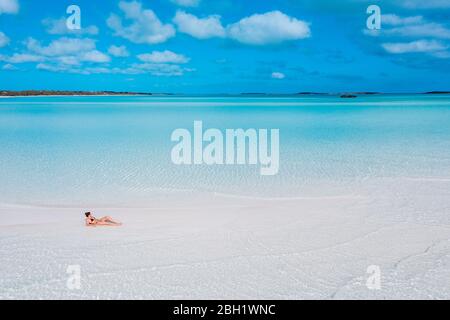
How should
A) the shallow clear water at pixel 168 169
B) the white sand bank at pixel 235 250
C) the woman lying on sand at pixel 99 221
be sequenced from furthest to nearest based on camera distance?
the shallow clear water at pixel 168 169
the woman lying on sand at pixel 99 221
the white sand bank at pixel 235 250

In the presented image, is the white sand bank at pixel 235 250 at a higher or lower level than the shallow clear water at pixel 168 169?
lower

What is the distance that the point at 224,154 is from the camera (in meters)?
13.1

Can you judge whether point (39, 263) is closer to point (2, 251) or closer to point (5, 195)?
point (2, 251)

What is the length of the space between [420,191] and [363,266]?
13.1 ft

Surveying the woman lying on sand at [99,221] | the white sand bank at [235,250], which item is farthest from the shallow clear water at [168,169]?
the woman lying on sand at [99,221]

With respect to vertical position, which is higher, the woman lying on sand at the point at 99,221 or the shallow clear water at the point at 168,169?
the shallow clear water at the point at 168,169

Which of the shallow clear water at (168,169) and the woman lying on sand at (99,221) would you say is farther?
the shallow clear water at (168,169)

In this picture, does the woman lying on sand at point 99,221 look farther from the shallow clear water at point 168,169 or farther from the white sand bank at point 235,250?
the shallow clear water at point 168,169

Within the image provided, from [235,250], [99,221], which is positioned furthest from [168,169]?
[235,250]

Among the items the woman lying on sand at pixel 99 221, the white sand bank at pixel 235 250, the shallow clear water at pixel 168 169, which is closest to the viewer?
the white sand bank at pixel 235 250

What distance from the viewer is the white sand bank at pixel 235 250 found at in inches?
183

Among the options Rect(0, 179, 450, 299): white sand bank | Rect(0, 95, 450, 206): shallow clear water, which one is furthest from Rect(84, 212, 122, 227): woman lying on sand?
Rect(0, 95, 450, 206): shallow clear water
